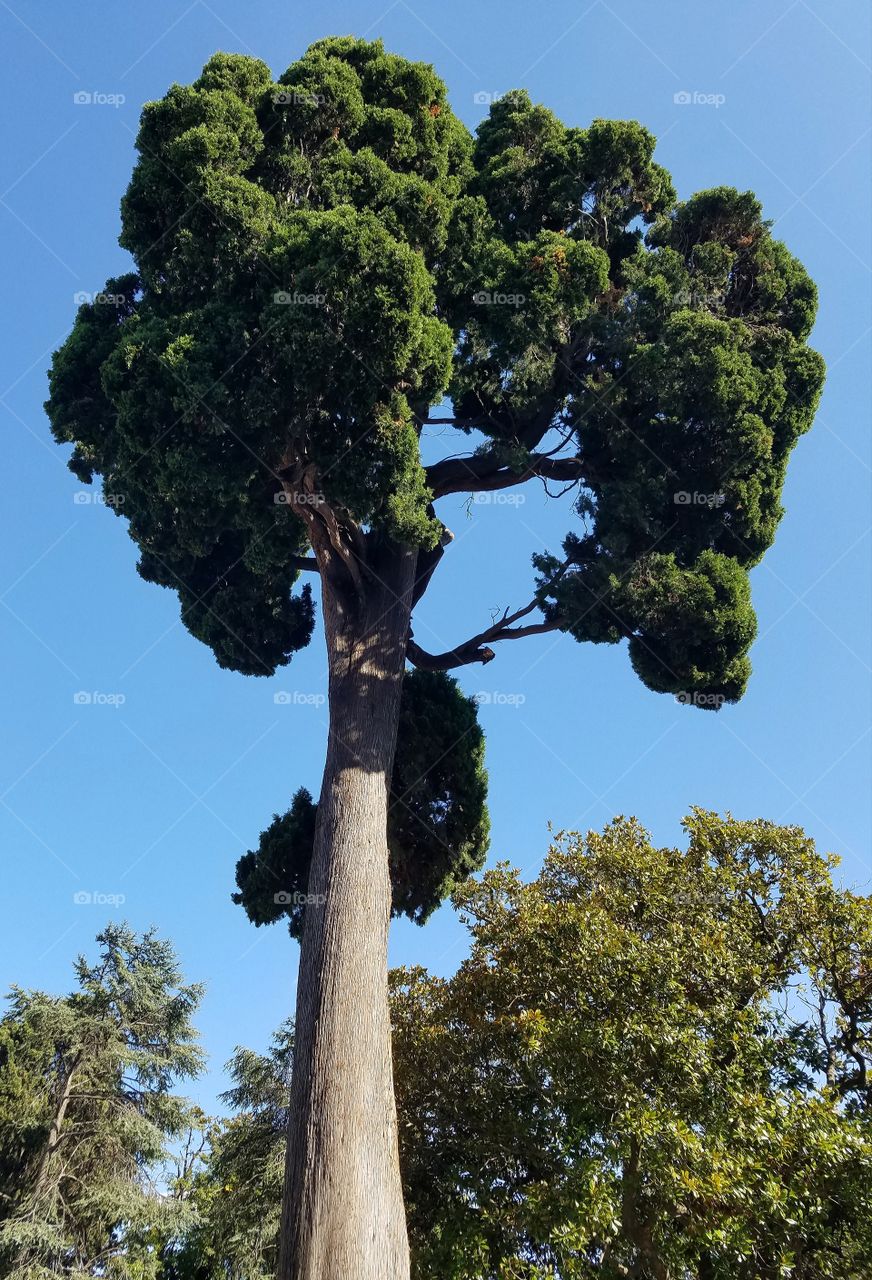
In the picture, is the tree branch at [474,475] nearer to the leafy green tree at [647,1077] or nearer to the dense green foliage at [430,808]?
the dense green foliage at [430,808]

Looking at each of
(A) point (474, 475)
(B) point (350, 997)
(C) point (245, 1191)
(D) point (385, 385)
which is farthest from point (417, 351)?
(C) point (245, 1191)

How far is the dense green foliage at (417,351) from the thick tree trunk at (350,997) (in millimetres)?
1599

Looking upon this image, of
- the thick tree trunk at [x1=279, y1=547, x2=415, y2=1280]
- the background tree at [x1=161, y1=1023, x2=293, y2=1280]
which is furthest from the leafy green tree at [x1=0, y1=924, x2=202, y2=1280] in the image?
the thick tree trunk at [x1=279, y1=547, x2=415, y2=1280]

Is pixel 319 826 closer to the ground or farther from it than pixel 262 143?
closer to the ground

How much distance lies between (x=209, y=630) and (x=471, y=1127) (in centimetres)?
739

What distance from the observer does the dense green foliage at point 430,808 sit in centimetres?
1088

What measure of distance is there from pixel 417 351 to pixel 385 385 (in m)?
0.49

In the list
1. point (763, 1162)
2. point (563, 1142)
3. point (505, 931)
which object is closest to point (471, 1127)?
point (563, 1142)

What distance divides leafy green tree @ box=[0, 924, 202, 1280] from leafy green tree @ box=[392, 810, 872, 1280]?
8.05m

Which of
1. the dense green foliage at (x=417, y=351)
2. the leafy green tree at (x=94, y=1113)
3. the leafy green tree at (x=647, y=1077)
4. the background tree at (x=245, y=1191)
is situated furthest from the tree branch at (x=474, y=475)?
the leafy green tree at (x=94, y=1113)

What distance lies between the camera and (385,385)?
9.02 metres

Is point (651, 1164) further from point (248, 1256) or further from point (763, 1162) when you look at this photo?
point (248, 1256)

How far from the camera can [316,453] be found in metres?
9.37

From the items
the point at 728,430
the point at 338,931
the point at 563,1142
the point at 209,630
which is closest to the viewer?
the point at 563,1142
